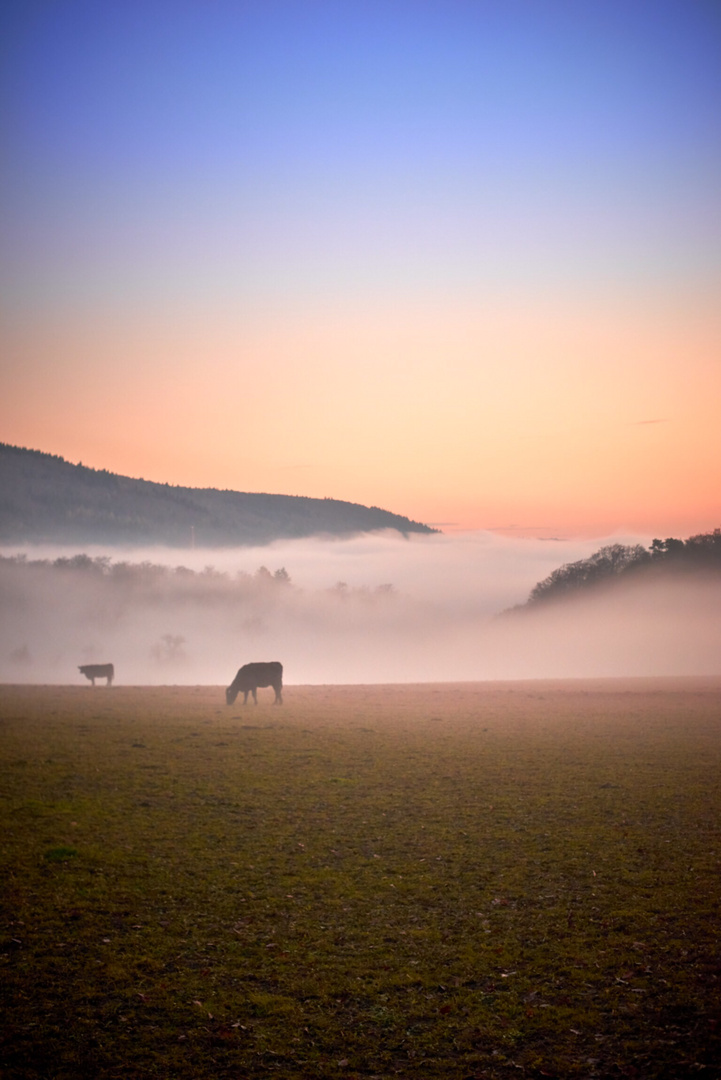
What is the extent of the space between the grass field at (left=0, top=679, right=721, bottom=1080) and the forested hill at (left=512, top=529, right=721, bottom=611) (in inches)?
3084

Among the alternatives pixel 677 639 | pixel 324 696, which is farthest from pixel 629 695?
pixel 677 639

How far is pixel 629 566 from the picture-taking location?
103000 millimetres

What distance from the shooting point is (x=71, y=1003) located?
8930 mm

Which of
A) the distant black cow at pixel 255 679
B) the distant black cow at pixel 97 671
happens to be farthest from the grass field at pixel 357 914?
the distant black cow at pixel 97 671

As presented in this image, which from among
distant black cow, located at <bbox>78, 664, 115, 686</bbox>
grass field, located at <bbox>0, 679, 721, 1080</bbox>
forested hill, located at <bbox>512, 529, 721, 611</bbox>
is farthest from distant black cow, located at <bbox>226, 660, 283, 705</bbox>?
forested hill, located at <bbox>512, 529, 721, 611</bbox>

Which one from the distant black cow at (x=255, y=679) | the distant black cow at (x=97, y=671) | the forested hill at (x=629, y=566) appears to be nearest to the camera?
the distant black cow at (x=255, y=679)

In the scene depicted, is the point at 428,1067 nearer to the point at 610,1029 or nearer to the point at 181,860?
the point at 610,1029

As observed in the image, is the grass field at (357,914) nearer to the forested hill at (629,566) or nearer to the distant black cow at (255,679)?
the distant black cow at (255,679)

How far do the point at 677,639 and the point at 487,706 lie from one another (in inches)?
2272

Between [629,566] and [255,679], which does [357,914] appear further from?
[629,566]

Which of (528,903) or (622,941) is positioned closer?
(622,941)

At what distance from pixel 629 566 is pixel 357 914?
99.6 metres

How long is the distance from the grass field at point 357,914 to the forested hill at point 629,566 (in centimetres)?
7833

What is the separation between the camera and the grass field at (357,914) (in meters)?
8.07
